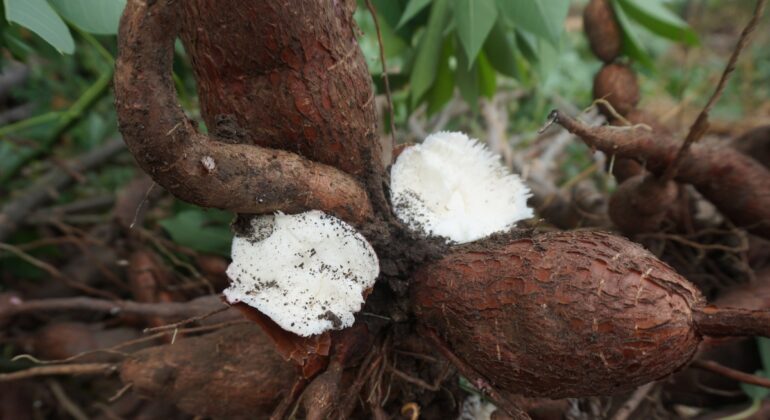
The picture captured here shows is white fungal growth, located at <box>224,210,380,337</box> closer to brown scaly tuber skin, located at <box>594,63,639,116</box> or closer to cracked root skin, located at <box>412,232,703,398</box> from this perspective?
cracked root skin, located at <box>412,232,703,398</box>

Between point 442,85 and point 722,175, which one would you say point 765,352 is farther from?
point 442,85

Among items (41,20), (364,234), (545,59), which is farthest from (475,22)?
(41,20)

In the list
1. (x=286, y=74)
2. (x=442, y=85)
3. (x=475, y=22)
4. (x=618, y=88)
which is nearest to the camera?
(x=286, y=74)

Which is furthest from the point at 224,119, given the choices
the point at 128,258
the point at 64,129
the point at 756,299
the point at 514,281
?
the point at 756,299

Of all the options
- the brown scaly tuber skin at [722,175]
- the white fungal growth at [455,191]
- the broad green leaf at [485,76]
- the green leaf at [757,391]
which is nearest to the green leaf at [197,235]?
the white fungal growth at [455,191]

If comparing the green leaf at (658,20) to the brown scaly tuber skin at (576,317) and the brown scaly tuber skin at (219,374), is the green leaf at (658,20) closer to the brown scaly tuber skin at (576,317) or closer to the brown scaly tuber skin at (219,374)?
the brown scaly tuber skin at (576,317)

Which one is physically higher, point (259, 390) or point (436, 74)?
point (436, 74)

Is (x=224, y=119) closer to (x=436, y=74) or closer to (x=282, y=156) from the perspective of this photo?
(x=282, y=156)
